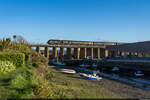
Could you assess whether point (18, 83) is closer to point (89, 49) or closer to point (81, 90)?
point (81, 90)

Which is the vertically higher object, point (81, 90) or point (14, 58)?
point (14, 58)

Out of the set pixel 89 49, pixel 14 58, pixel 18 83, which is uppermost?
pixel 89 49

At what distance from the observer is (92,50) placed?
211 feet

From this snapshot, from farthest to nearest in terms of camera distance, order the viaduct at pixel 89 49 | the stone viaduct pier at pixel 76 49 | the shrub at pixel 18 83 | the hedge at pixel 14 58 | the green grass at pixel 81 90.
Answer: the stone viaduct pier at pixel 76 49
the viaduct at pixel 89 49
the hedge at pixel 14 58
the green grass at pixel 81 90
the shrub at pixel 18 83

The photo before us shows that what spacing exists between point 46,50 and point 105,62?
2295 centimetres

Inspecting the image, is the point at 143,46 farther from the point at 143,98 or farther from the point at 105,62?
the point at 143,98

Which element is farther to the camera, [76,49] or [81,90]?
[76,49]

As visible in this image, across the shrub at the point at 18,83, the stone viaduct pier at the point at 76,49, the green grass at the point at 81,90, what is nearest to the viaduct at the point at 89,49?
the stone viaduct pier at the point at 76,49

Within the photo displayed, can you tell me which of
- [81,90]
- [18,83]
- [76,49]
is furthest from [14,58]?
[76,49]

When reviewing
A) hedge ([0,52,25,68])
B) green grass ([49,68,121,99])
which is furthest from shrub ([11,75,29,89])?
hedge ([0,52,25,68])

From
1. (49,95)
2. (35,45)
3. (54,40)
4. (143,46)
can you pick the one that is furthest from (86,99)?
(54,40)

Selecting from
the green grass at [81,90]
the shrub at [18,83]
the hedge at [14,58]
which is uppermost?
the hedge at [14,58]

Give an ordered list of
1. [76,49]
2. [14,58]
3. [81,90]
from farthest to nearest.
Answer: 1. [76,49]
2. [14,58]
3. [81,90]

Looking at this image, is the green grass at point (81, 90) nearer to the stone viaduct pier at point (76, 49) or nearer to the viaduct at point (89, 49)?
the viaduct at point (89, 49)
